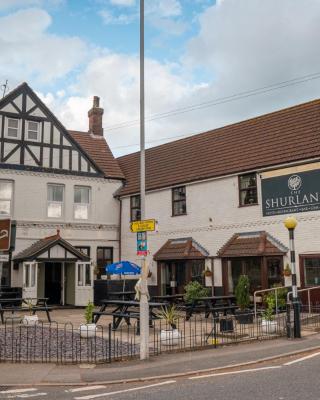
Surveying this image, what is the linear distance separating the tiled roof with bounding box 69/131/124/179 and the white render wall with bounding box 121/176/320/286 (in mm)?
3445

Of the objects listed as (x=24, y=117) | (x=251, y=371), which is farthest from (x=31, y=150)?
(x=251, y=371)

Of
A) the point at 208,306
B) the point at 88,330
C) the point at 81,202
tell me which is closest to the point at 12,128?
the point at 81,202

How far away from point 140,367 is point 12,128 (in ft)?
62.5

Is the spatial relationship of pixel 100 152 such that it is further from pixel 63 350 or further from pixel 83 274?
pixel 63 350

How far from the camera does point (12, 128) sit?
26.6m

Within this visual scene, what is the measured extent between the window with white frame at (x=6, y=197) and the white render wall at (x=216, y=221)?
22.9 ft

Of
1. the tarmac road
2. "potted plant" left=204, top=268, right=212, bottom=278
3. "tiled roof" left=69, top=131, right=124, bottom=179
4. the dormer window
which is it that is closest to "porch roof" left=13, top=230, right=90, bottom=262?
the dormer window

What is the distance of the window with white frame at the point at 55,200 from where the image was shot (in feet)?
90.6

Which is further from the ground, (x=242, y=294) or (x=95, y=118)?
(x=95, y=118)

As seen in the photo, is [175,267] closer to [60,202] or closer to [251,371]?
[60,202]

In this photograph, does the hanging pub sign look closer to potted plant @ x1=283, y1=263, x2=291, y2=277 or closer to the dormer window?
potted plant @ x1=283, y1=263, x2=291, y2=277

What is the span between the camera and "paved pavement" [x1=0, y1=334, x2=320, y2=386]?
376 inches

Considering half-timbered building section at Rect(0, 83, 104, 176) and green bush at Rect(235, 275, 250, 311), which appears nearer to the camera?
green bush at Rect(235, 275, 250, 311)

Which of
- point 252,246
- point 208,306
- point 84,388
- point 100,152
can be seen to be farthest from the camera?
point 100,152
